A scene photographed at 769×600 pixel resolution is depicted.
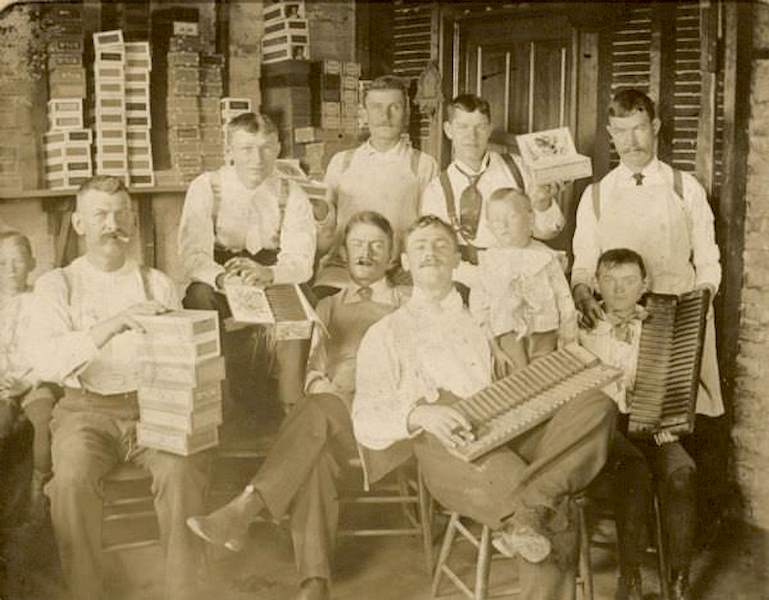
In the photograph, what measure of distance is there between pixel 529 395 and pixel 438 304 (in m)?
0.39

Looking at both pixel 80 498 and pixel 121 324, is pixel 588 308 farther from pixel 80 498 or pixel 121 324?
pixel 80 498

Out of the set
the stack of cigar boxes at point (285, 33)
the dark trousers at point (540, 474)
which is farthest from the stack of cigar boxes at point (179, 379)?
the stack of cigar boxes at point (285, 33)

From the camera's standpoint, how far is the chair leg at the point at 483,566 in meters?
3.06

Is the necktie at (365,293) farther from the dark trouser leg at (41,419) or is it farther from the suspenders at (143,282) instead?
the dark trouser leg at (41,419)

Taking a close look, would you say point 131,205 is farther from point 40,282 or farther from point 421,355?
point 421,355

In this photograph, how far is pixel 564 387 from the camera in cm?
318


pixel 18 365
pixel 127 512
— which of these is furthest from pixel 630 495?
pixel 18 365

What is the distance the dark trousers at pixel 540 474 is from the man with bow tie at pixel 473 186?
1.76ft

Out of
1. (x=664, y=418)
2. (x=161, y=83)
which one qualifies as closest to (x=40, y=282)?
(x=161, y=83)

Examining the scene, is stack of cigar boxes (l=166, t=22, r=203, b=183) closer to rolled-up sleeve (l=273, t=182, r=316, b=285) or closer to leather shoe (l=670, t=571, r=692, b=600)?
rolled-up sleeve (l=273, t=182, r=316, b=285)

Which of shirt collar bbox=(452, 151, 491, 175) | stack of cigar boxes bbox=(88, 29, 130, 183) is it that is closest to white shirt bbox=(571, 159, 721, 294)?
shirt collar bbox=(452, 151, 491, 175)

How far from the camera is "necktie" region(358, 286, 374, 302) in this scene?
336cm

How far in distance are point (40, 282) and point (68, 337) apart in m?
0.20

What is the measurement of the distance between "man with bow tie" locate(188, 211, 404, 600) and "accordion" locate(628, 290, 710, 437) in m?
0.81
